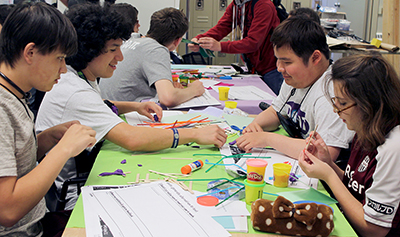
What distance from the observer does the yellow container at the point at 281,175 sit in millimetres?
1161

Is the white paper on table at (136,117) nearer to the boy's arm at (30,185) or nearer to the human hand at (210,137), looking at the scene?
the human hand at (210,137)

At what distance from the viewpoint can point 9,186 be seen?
0.97 metres

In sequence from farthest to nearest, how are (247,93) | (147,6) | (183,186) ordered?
(147,6)
(247,93)
(183,186)

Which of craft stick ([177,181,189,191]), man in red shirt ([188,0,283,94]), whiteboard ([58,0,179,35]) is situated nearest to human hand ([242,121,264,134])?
craft stick ([177,181,189,191])

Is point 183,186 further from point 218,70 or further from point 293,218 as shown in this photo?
point 218,70

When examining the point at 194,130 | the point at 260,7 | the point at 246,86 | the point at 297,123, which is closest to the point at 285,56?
the point at 297,123

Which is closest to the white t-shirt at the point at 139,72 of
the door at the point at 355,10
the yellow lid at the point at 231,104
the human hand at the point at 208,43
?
the yellow lid at the point at 231,104

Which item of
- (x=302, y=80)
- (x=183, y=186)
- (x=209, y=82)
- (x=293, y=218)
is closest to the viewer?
(x=293, y=218)

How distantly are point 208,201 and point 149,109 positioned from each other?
108cm

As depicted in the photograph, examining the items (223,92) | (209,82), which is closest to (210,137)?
(223,92)

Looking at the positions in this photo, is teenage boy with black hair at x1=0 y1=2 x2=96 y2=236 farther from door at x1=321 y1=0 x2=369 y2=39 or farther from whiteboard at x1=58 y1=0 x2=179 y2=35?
door at x1=321 y1=0 x2=369 y2=39

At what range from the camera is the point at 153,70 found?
246cm

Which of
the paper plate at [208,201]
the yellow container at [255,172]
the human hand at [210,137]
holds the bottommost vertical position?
the paper plate at [208,201]

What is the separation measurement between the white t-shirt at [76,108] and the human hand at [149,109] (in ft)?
1.64
